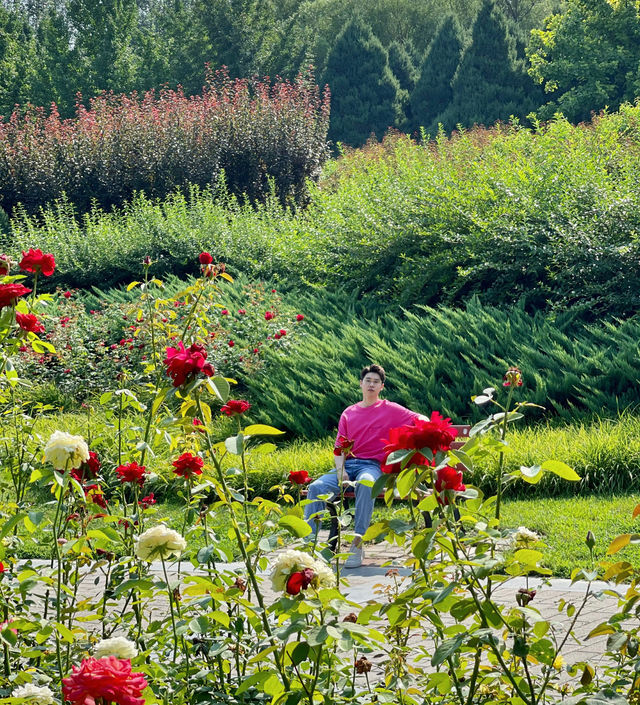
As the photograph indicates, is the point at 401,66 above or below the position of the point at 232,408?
below

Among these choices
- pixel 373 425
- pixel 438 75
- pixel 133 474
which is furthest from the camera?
pixel 438 75

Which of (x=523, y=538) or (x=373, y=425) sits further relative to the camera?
(x=373, y=425)

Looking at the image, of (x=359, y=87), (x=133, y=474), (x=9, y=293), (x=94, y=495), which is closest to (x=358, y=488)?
(x=94, y=495)

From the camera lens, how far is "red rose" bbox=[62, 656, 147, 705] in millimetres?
1270

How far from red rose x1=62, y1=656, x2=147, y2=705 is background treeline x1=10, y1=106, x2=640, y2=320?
29.4ft

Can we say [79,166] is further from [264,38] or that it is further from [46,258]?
[264,38]

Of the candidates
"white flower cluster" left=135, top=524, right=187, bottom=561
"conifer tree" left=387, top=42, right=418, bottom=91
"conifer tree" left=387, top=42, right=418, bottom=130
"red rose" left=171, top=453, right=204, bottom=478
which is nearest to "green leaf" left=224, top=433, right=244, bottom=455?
"white flower cluster" left=135, top=524, right=187, bottom=561

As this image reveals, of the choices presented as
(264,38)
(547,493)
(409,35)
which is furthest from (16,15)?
(547,493)

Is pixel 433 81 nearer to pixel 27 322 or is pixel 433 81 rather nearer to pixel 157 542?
pixel 27 322

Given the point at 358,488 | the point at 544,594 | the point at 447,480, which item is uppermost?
the point at 447,480

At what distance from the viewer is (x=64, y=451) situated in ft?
6.91

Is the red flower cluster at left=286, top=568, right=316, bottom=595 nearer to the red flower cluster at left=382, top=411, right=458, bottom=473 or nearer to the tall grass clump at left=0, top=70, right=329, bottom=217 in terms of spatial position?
the red flower cluster at left=382, top=411, right=458, bottom=473

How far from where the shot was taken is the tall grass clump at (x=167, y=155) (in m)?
18.4

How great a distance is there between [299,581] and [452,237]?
31.6ft
